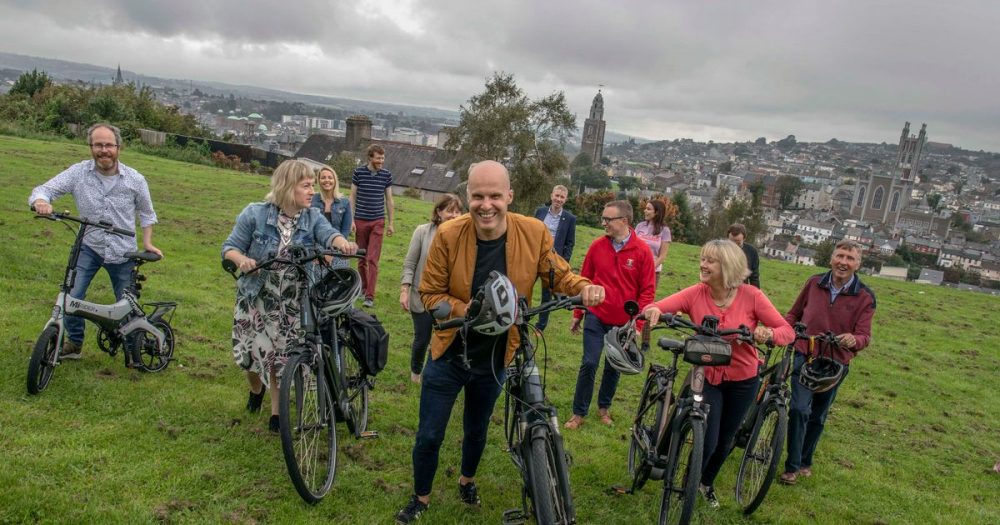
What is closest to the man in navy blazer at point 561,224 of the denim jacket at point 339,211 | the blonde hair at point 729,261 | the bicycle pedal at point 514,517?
the denim jacket at point 339,211

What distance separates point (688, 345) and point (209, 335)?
18.9ft

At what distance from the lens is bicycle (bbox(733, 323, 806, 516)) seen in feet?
15.5

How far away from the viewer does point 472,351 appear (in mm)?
3738

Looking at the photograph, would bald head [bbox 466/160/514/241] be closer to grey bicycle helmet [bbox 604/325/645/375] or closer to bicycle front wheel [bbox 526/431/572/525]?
grey bicycle helmet [bbox 604/325/645/375]

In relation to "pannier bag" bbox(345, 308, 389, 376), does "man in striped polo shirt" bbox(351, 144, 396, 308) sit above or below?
above

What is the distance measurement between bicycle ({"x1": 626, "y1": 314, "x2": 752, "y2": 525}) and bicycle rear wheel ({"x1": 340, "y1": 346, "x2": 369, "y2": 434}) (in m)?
2.41

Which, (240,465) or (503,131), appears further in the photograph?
(503,131)

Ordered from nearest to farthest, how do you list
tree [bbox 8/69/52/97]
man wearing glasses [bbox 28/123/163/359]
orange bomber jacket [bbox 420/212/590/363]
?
orange bomber jacket [bbox 420/212/590/363] → man wearing glasses [bbox 28/123/163/359] → tree [bbox 8/69/52/97]

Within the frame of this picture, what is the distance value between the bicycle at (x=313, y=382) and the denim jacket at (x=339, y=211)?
2596mm

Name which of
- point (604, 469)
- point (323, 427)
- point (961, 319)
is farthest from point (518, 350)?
point (961, 319)

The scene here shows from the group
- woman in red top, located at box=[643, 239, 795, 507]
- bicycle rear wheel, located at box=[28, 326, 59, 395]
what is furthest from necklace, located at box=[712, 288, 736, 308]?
bicycle rear wheel, located at box=[28, 326, 59, 395]

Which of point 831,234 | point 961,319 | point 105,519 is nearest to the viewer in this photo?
point 105,519

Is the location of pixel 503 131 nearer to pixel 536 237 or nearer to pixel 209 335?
pixel 209 335

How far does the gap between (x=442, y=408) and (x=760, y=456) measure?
2815 millimetres
